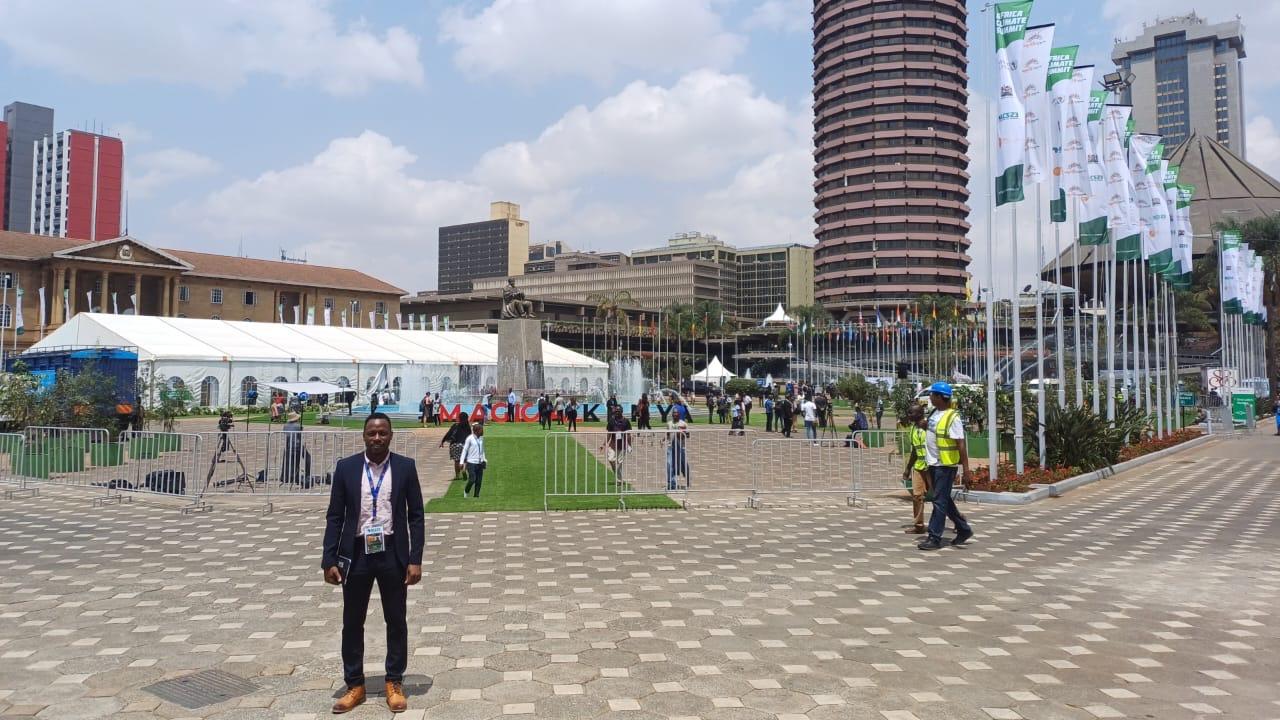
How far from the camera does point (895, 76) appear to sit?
11106 centimetres

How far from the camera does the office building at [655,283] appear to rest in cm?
16775

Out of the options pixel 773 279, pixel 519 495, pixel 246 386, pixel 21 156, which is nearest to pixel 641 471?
pixel 519 495

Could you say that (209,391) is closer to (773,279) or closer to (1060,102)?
(1060,102)

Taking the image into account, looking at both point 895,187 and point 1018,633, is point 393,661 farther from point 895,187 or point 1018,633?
point 895,187

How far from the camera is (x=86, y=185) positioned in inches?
5256

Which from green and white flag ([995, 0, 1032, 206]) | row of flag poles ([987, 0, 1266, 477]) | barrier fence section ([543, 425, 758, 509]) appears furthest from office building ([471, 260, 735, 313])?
green and white flag ([995, 0, 1032, 206])

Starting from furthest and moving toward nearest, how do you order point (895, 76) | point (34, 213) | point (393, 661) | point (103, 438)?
point (34, 213), point (895, 76), point (103, 438), point (393, 661)

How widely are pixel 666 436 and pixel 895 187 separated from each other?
106 m

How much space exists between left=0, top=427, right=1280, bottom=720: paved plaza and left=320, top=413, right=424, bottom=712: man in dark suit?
0.97ft

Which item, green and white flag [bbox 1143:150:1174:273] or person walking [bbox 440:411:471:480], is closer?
person walking [bbox 440:411:471:480]

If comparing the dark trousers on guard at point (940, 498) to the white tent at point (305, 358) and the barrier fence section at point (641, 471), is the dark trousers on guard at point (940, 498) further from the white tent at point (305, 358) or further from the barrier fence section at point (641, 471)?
the white tent at point (305, 358)

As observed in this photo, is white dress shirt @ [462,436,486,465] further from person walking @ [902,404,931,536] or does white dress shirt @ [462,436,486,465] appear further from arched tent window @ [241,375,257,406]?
arched tent window @ [241,375,257,406]

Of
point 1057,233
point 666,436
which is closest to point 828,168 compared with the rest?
point 1057,233

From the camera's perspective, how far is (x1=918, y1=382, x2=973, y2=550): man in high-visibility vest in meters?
9.68
